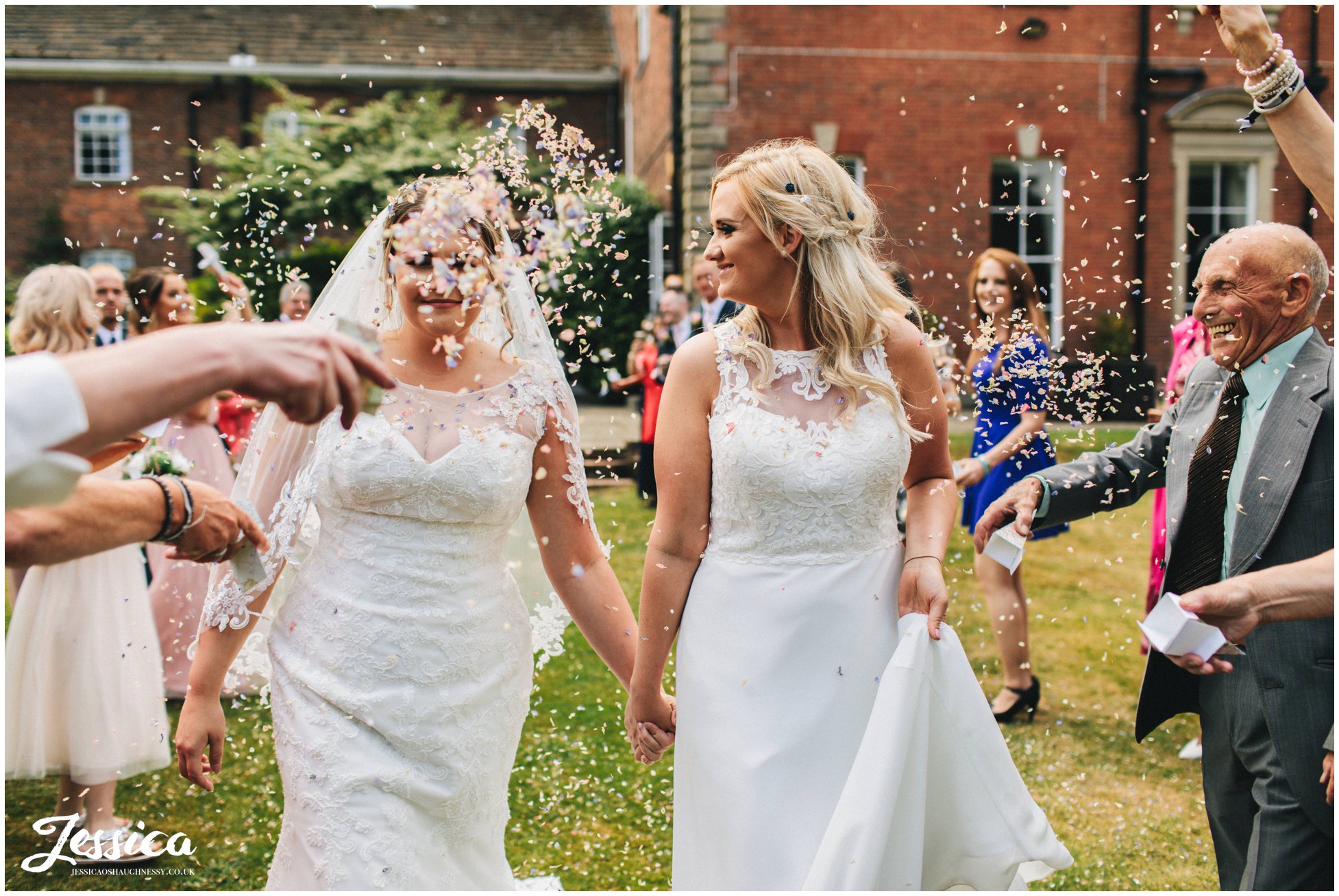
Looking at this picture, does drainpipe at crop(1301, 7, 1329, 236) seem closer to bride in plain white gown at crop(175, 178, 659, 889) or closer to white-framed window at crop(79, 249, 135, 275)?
bride in plain white gown at crop(175, 178, 659, 889)

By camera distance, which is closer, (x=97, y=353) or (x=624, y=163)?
(x=97, y=353)

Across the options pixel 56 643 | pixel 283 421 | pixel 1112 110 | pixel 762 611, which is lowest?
pixel 56 643

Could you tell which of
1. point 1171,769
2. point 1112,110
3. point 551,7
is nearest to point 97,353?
point 1171,769

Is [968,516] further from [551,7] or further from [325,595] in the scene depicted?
[551,7]

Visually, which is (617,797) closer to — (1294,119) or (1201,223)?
(1294,119)

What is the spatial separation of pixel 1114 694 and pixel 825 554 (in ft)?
12.8

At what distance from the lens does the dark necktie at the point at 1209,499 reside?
9.07 feet

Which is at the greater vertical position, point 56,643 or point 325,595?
point 325,595

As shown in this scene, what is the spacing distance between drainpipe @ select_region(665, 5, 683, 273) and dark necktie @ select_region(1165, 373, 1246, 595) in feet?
40.9

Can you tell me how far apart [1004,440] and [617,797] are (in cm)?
246

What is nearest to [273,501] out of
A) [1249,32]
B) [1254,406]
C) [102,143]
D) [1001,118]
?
[1254,406]

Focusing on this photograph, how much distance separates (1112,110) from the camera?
51.8ft

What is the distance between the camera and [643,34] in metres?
20.0

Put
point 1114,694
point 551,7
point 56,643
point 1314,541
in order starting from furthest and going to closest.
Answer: point 551,7
point 1114,694
point 56,643
point 1314,541
